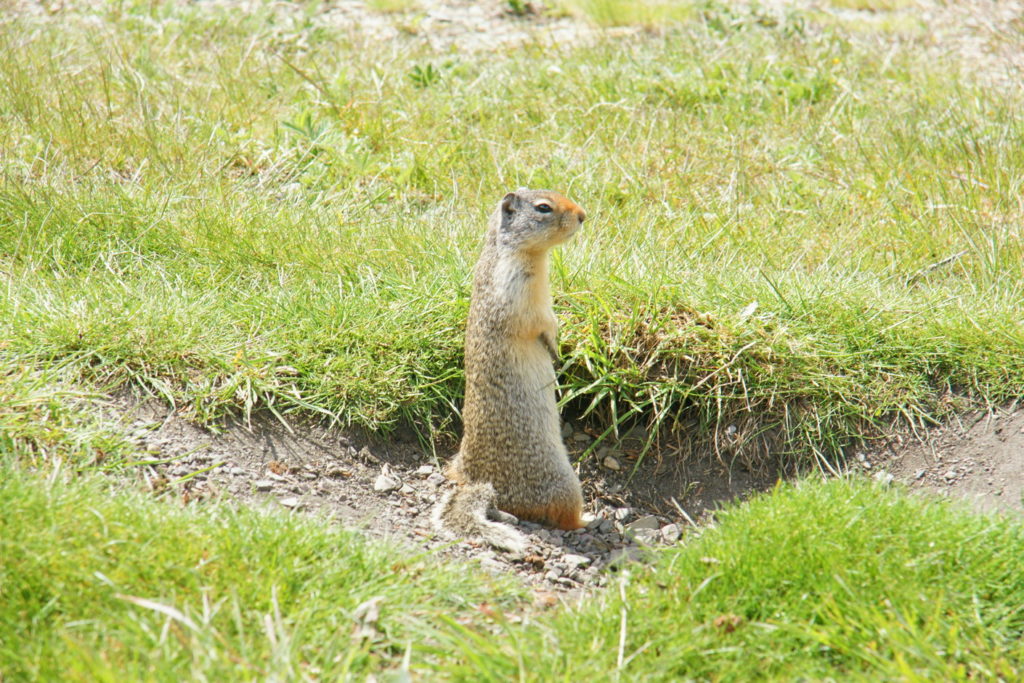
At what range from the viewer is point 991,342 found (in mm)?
3996

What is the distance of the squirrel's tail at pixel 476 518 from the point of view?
3438 mm

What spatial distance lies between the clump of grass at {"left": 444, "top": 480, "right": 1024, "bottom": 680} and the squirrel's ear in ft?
5.16

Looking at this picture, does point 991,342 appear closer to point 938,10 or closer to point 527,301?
point 527,301

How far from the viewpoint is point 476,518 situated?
347 cm

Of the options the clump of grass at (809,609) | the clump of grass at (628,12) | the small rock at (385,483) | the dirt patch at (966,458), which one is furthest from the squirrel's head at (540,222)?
the clump of grass at (628,12)

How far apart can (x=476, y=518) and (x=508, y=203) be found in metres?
1.29

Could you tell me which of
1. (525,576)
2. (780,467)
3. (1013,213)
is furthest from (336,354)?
(1013,213)

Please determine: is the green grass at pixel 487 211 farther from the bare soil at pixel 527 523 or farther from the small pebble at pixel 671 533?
the small pebble at pixel 671 533

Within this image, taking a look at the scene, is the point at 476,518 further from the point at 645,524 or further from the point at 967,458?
the point at 967,458

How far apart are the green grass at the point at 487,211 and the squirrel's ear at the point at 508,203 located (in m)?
0.47

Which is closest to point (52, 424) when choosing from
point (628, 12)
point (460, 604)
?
point (460, 604)

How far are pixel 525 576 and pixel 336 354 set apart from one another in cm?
129

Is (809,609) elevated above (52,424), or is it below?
below

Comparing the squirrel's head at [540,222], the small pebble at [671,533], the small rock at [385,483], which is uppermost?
the squirrel's head at [540,222]
